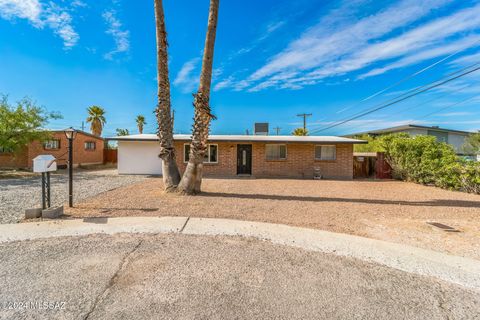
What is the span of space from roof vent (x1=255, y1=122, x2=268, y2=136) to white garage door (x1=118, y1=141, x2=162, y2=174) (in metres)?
8.03

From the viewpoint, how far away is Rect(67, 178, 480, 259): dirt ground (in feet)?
14.8

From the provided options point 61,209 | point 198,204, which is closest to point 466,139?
point 198,204

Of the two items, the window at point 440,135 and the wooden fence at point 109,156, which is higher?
the window at point 440,135

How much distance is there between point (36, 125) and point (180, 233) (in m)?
16.5

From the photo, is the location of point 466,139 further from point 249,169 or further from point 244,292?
point 244,292

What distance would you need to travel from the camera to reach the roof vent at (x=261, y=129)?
1844 cm

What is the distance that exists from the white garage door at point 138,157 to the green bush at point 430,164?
15508 millimetres

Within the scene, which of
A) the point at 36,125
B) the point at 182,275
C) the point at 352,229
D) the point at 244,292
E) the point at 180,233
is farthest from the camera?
the point at 36,125

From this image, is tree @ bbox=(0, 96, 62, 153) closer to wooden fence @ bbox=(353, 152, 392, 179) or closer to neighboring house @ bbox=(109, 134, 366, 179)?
neighboring house @ bbox=(109, 134, 366, 179)

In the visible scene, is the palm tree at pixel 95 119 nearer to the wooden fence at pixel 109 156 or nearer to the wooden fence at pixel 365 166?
the wooden fence at pixel 109 156

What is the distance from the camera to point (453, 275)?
3018 mm

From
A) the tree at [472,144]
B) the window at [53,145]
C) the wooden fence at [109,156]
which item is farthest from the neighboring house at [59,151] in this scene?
the tree at [472,144]

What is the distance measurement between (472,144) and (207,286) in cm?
3321

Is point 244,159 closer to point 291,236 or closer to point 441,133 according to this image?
point 291,236
